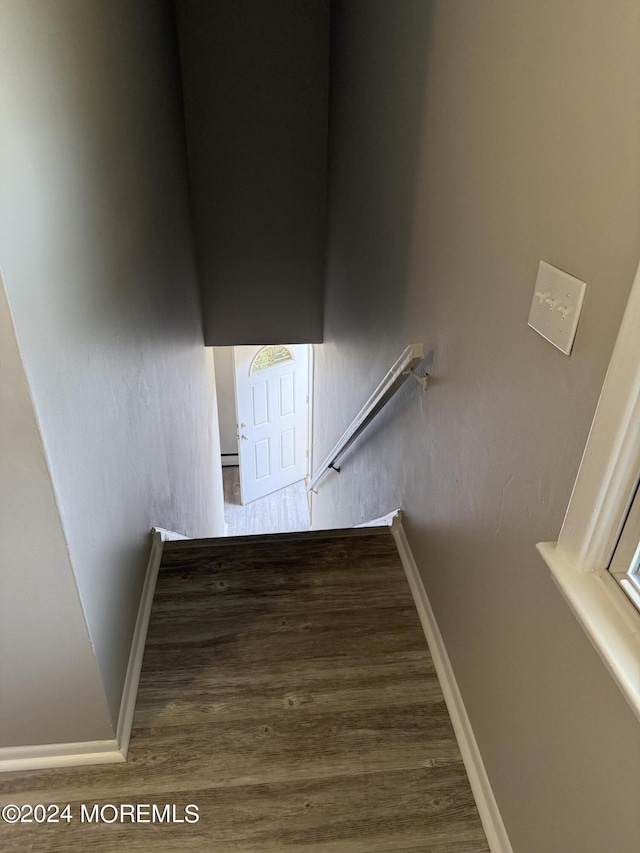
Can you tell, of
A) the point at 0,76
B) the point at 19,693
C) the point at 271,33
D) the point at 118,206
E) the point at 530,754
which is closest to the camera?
the point at 0,76

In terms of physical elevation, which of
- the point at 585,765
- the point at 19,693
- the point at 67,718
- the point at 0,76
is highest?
the point at 0,76

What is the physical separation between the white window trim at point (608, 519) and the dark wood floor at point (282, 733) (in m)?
0.89

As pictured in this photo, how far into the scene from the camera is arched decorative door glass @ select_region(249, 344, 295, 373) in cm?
614

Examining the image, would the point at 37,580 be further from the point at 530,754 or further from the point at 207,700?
the point at 530,754

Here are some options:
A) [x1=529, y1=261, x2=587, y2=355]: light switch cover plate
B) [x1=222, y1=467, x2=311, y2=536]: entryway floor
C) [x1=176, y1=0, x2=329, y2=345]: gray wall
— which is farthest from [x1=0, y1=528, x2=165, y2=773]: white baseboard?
[x1=222, y1=467, x2=311, y2=536]: entryway floor

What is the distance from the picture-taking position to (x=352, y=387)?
3.52m

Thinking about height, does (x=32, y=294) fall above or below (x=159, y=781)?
above

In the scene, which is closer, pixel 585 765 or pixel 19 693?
pixel 585 765

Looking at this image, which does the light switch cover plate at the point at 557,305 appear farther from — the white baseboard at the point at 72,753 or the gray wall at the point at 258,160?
the gray wall at the point at 258,160

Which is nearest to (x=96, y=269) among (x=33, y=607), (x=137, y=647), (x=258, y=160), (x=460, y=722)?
(x=33, y=607)

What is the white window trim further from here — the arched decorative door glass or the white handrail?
the arched decorative door glass

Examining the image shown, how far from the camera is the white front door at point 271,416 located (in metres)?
6.20

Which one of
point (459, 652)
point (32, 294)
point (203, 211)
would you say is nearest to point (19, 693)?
point (32, 294)

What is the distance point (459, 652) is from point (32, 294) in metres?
1.38
